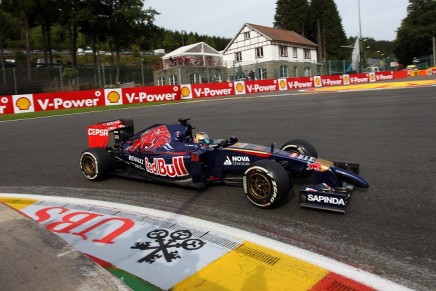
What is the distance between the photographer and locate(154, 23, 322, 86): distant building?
4875 centimetres

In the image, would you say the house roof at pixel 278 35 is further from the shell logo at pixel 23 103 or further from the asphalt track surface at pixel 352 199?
the asphalt track surface at pixel 352 199

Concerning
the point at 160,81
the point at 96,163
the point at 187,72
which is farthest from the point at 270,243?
the point at 160,81

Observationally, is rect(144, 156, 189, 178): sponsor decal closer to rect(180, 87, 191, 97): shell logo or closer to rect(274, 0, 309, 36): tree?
rect(180, 87, 191, 97): shell logo

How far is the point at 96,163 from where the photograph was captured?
19.5 feet

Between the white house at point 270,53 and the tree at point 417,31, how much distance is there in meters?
27.5

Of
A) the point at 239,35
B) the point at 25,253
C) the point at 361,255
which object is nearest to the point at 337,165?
the point at 361,255

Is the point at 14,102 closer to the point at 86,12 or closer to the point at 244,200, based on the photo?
the point at 244,200

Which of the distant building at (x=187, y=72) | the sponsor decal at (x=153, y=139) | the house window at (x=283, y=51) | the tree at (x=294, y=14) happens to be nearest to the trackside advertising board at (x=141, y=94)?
the distant building at (x=187, y=72)

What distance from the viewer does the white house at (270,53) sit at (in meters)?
53.5

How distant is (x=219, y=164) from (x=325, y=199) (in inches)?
59.8

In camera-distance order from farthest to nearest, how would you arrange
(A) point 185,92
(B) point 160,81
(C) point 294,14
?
(C) point 294,14, (B) point 160,81, (A) point 185,92

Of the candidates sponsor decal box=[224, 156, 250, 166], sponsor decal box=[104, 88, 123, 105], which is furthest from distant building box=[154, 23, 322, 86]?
sponsor decal box=[224, 156, 250, 166]

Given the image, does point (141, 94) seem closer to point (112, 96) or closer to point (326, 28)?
point (112, 96)

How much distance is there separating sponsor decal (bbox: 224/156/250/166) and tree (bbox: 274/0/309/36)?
Answer: 7937cm
